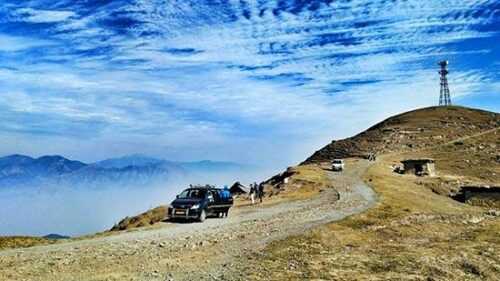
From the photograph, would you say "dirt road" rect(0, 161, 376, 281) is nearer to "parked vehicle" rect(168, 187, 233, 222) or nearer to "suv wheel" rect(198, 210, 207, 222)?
"suv wheel" rect(198, 210, 207, 222)

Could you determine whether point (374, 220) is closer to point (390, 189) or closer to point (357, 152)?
point (390, 189)

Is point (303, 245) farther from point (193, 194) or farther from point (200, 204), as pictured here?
point (193, 194)

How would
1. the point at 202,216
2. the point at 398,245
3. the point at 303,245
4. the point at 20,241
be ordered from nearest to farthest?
the point at 303,245
the point at 398,245
the point at 20,241
the point at 202,216

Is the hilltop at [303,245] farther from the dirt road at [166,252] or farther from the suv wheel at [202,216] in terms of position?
the suv wheel at [202,216]

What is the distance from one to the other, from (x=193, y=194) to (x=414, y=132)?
129m

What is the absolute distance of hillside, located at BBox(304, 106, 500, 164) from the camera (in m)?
145

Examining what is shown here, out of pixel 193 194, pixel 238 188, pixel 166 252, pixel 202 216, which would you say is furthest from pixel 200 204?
pixel 238 188

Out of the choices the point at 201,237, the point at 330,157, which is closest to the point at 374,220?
the point at 201,237

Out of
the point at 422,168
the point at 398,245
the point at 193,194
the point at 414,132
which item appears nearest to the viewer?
the point at 398,245

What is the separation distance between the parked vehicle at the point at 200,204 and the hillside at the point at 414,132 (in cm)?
9778

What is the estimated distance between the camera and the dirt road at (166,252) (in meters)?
20.4

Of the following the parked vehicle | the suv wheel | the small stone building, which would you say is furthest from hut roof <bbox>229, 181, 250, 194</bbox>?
the small stone building

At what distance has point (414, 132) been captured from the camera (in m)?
158

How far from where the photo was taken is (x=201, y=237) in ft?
97.5
